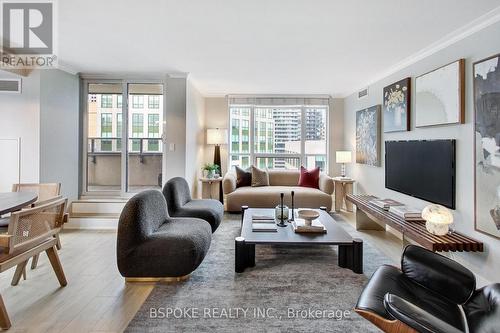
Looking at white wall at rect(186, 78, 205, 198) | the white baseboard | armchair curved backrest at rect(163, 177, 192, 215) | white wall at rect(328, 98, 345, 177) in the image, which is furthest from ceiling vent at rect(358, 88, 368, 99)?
the white baseboard

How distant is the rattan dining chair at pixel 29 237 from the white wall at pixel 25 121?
193 centimetres

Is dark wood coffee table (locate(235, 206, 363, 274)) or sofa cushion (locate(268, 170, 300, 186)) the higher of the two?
sofa cushion (locate(268, 170, 300, 186))

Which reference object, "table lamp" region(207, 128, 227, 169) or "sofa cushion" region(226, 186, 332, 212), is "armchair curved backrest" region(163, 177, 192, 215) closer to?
"sofa cushion" region(226, 186, 332, 212)

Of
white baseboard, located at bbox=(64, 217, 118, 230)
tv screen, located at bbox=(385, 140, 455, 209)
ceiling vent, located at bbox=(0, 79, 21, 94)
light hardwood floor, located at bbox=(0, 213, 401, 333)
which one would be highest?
ceiling vent, located at bbox=(0, 79, 21, 94)

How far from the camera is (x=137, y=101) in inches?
196

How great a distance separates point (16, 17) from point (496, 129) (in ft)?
14.5

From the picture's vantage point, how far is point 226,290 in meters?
2.40

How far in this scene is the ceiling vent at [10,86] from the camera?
3842mm

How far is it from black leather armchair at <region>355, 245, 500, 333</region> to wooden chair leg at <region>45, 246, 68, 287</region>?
246cm

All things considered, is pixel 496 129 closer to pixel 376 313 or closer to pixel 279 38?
pixel 376 313

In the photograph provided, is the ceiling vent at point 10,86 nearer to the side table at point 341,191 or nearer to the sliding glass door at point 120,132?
the sliding glass door at point 120,132

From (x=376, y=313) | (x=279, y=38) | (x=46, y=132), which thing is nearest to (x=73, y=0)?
(x=279, y=38)

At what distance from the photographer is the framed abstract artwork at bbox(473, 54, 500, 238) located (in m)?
2.32

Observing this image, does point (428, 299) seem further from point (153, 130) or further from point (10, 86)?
point (10, 86)
